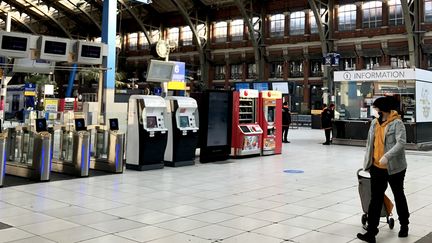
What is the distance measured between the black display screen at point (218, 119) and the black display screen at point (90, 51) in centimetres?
324

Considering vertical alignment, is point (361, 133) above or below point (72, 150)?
above

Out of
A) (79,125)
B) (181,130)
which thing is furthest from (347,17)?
(79,125)

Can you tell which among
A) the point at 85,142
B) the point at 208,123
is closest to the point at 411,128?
the point at 208,123

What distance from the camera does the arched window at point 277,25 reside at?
38.8 metres

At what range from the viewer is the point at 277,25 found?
39.1m

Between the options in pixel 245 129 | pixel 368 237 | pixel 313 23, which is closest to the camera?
pixel 368 237

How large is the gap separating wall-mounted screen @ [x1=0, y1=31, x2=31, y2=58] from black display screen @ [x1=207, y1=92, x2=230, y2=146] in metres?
4.88

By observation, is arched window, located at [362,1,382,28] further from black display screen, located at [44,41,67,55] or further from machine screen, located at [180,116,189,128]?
black display screen, located at [44,41,67,55]

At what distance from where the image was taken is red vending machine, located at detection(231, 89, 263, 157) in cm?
1304

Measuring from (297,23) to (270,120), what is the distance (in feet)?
83.7

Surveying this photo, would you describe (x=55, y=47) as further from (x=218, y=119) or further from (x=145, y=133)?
(x=218, y=119)

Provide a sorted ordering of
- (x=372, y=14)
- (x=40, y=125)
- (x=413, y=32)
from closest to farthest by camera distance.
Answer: (x=40, y=125), (x=413, y=32), (x=372, y=14)

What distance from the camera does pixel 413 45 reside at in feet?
101

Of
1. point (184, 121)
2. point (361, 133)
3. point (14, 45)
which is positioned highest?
point (14, 45)
